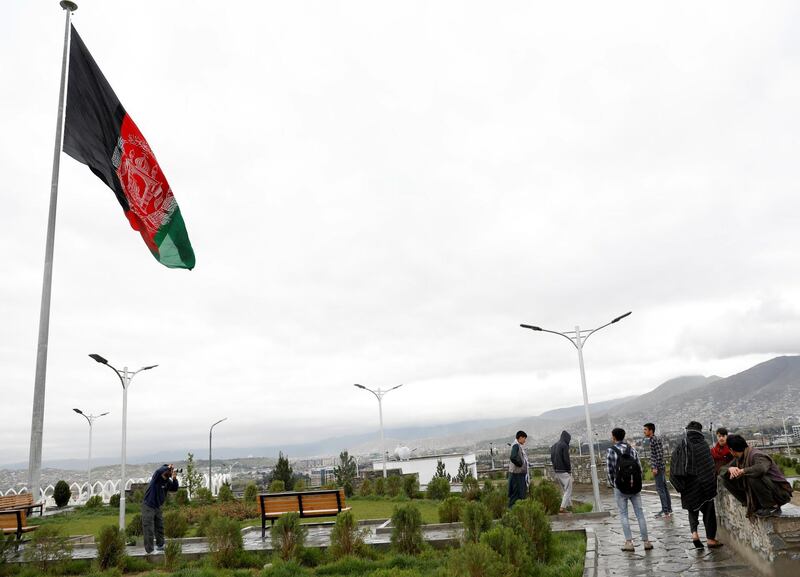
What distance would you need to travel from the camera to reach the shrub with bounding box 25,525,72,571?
1038 centimetres

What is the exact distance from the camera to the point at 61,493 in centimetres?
2866

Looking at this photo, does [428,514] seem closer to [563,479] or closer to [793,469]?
[563,479]

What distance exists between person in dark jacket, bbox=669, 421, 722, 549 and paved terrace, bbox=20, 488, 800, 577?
343mm

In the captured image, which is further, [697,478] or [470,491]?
[470,491]

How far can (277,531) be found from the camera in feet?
33.8

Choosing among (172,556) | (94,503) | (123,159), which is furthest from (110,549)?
(94,503)

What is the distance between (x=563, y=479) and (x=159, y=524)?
30.9 feet

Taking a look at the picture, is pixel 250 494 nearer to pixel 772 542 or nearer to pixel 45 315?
pixel 45 315

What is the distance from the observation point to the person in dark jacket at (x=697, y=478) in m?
9.45

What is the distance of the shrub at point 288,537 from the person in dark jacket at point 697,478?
19.1 feet

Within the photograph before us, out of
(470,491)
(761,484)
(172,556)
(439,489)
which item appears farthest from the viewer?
(439,489)

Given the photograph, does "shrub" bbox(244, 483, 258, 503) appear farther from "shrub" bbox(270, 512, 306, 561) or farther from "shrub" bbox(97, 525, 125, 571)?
"shrub" bbox(270, 512, 306, 561)

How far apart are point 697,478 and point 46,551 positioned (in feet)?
33.3

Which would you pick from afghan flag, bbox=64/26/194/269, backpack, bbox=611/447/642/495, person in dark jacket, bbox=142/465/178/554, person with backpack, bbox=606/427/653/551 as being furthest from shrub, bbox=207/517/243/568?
afghan flag, bbox=64/26/194/269
